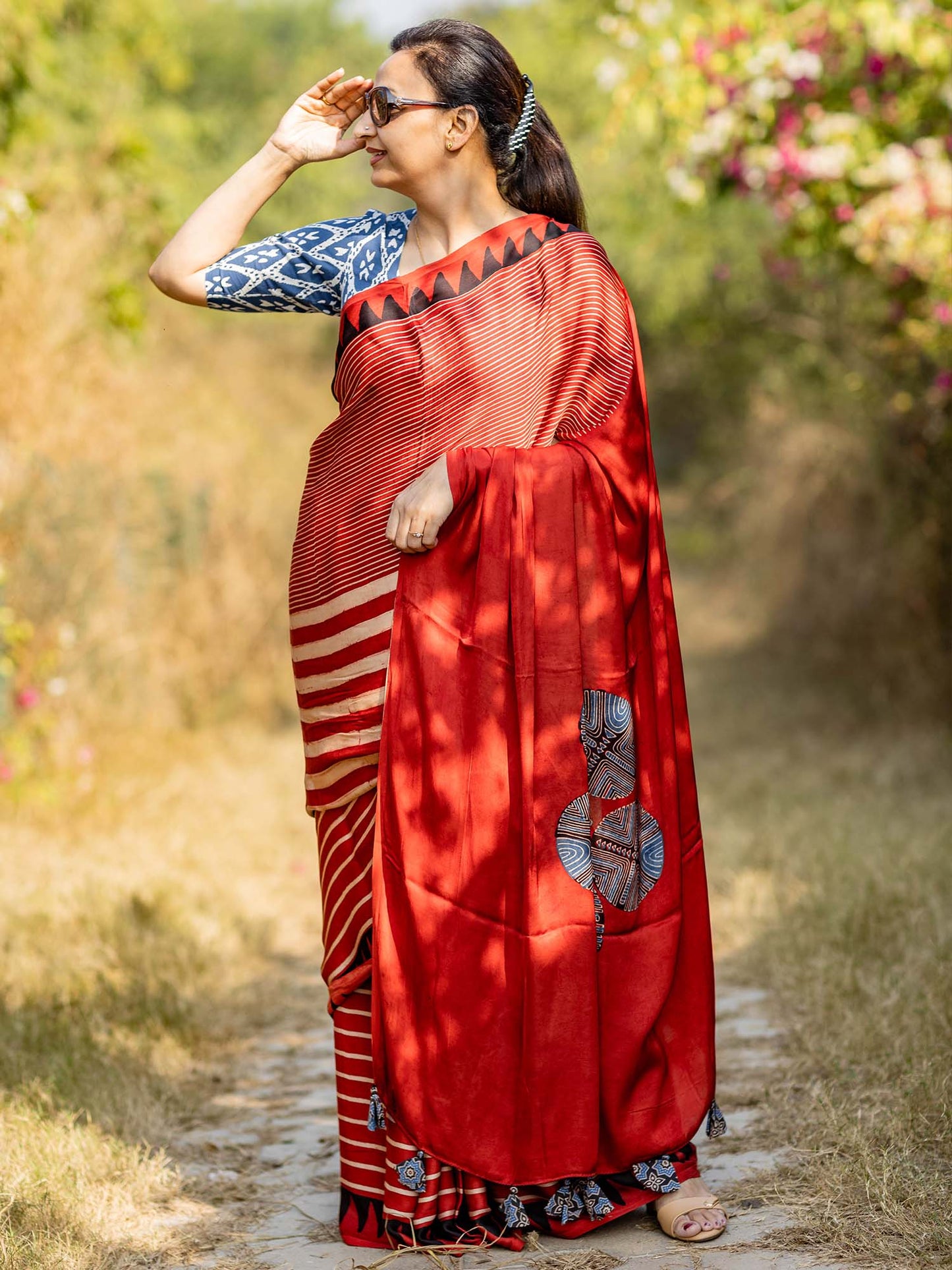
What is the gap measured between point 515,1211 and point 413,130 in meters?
1.82

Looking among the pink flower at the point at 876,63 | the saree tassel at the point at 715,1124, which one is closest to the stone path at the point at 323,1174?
the saree tassel at the point at 715,1124

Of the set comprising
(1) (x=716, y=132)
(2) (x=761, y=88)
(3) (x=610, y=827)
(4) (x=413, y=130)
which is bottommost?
(3) (x=610, y=827)

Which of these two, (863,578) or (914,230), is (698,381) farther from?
(914,230)

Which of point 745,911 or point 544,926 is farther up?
point 544,926

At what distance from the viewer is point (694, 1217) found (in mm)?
2414

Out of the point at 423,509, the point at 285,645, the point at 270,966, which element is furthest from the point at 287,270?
the point at 285,645

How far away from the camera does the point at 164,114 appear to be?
1390 cm

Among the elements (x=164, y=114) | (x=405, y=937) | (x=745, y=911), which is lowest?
(x=745, y=911)

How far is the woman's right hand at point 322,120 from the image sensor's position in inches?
105

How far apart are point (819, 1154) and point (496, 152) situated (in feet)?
6.14

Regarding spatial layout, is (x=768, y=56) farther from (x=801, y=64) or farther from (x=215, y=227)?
(x=215, y=227)

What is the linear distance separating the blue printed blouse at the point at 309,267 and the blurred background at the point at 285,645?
163 cm

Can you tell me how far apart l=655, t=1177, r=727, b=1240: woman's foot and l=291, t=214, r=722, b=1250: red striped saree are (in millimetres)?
35

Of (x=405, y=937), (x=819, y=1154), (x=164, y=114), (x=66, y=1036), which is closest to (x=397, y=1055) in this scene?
(x=405, y=937)
